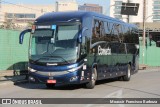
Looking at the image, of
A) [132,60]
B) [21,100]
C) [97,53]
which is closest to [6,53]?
[132,60]

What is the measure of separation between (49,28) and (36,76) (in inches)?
82.1

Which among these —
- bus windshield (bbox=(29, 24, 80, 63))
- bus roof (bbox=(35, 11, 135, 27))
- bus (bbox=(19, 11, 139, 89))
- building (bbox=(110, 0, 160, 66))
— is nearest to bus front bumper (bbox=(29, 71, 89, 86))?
bus (bbox=(19, 11, 139, 89))

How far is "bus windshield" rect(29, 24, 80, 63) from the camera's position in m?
17.9

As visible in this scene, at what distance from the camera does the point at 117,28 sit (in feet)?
77.9

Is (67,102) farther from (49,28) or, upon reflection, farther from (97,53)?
(97,53)

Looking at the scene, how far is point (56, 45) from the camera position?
59.5 feet

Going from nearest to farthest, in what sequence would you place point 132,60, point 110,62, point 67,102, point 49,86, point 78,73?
point 67,102, point 78,73, point 49,86, point 110,62, point 132,60

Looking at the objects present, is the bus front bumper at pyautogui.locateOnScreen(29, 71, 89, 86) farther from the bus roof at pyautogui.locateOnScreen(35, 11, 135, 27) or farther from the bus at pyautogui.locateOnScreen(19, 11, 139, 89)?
the bus roof at pyautogui.locateOnScreen(35, 11, 135, 27)

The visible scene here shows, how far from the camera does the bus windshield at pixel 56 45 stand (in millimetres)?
17938

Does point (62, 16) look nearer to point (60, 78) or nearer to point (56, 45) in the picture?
point (56, 45)

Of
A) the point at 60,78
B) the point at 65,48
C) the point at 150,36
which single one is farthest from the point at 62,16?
the point at 150,36

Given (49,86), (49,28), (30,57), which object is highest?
(49,28)

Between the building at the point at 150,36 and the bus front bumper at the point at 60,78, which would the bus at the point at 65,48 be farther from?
the building at the point at 150,36

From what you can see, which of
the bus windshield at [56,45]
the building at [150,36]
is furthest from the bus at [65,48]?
the building at [150,36]
